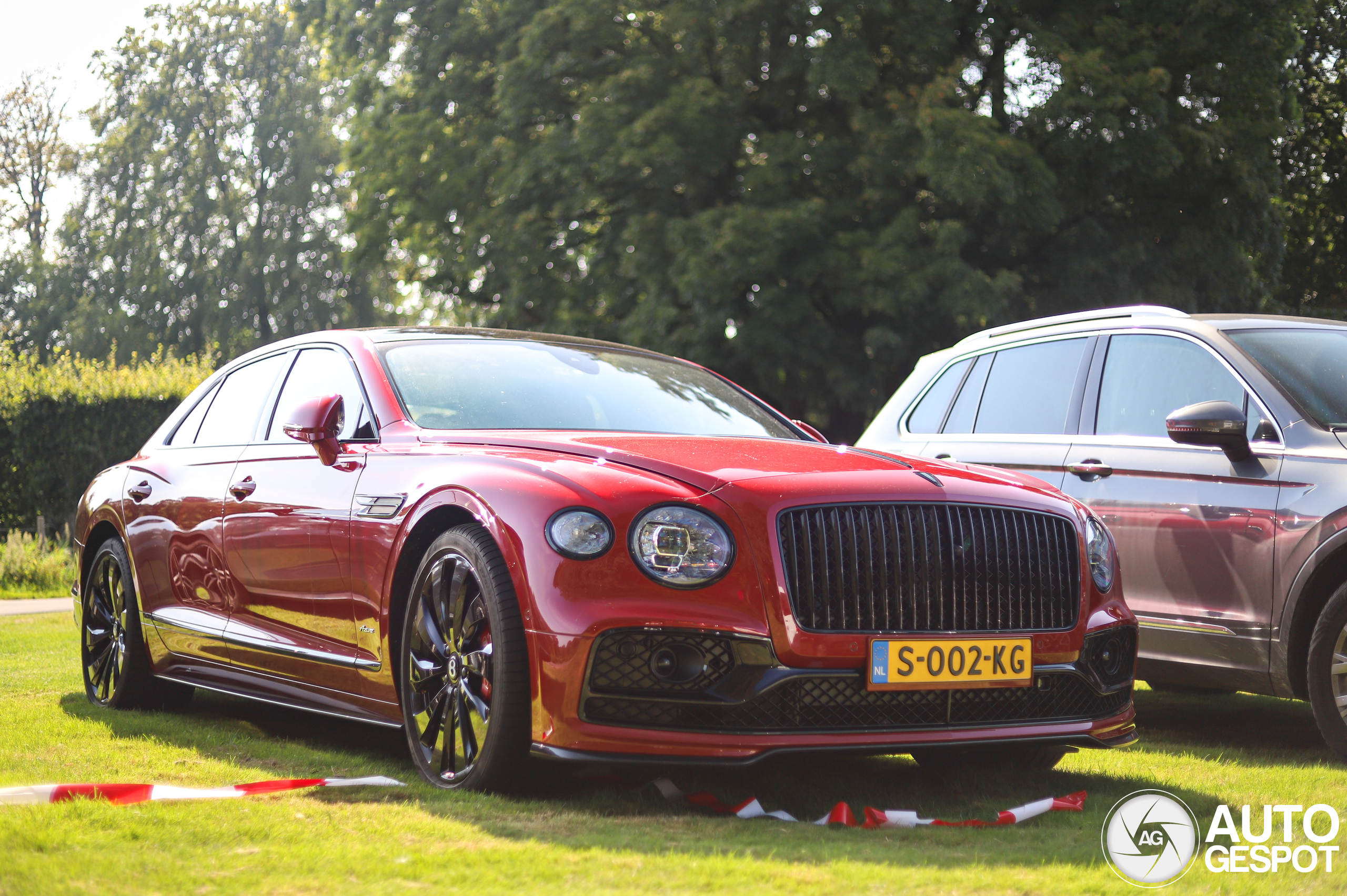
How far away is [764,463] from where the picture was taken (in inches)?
180

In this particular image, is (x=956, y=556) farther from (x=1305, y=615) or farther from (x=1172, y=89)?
(x=1172, y=89)

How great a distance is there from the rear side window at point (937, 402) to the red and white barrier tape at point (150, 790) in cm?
402

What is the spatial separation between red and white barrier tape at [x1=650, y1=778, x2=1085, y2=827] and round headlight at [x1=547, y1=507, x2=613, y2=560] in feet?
2.86

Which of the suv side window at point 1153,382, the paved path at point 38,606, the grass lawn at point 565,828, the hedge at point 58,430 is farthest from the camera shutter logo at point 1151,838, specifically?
the hedge at point 58,430

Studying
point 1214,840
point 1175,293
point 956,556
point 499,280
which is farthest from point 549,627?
point 499,280

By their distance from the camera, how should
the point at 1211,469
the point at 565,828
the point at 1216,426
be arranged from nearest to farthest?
the point at 565,828
the point at 1216,426
the point at 1211,469

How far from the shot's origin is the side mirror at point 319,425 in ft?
17.5

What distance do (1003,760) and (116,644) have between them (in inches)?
165

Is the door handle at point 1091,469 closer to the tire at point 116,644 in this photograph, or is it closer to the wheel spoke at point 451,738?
the wheel spoke at point 451,738

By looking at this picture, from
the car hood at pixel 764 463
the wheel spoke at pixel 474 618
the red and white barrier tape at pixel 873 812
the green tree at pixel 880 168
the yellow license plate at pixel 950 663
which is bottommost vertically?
the red and white barrier tape at pixel 873 812

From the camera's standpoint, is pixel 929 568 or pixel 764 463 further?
pixel 764 463

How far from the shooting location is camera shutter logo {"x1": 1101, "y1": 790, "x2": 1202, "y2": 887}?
12.2 ft

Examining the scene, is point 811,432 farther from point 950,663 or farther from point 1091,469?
point 950,663

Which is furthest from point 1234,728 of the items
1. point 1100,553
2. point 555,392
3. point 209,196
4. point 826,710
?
point 209,196
